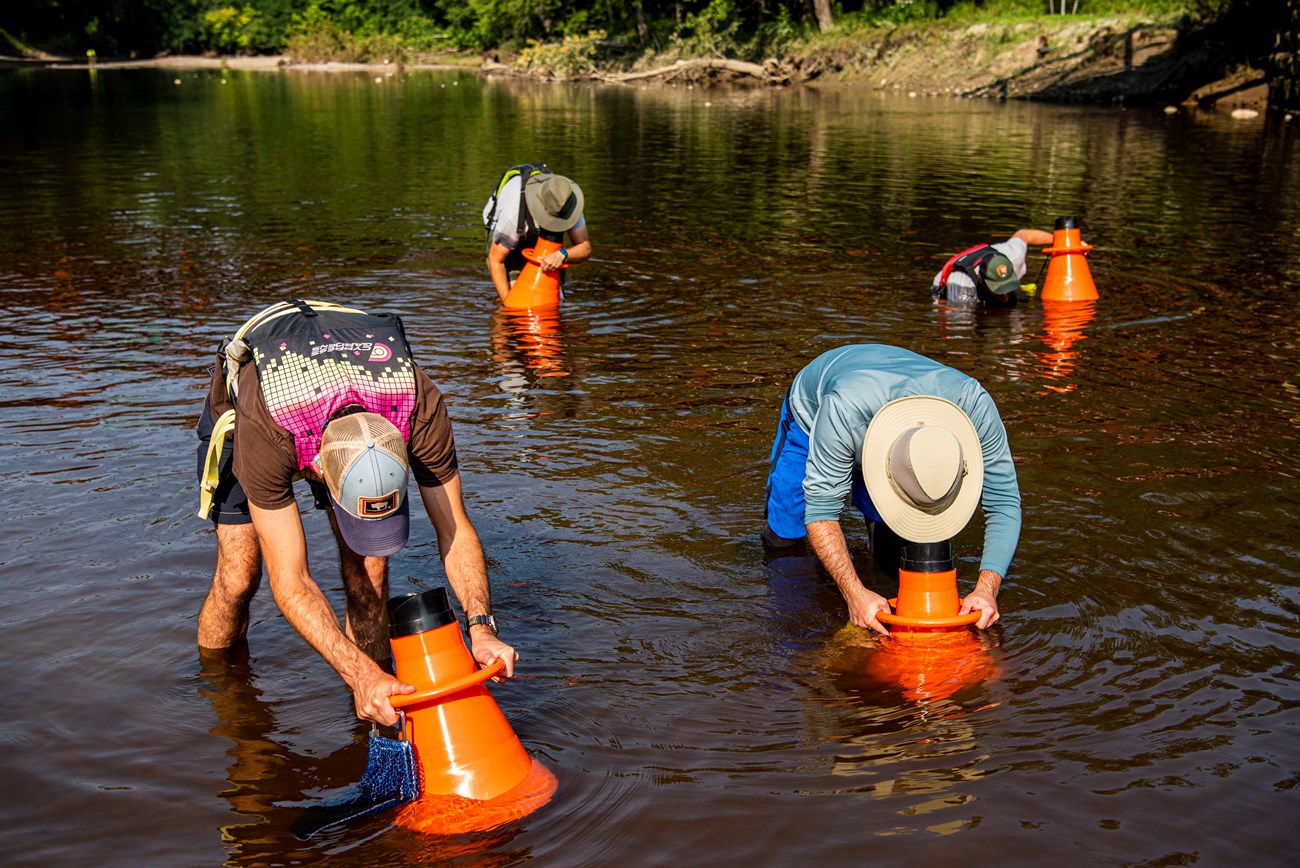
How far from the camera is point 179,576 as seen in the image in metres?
5.38

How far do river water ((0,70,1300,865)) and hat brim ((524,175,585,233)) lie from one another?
2.91 feet

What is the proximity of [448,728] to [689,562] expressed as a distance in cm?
225

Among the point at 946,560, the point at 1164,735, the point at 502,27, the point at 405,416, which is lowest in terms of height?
the point at 1164,735

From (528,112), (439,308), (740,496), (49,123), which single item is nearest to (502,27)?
(528,112)

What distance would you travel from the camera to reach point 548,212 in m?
9.59

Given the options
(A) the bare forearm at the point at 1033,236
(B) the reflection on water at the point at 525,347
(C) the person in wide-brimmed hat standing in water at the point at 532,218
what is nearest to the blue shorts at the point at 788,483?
(B) the reflection on water at the point at 525,347

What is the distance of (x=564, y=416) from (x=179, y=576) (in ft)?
9.70

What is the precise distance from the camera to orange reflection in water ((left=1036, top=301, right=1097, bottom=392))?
854 centimetres

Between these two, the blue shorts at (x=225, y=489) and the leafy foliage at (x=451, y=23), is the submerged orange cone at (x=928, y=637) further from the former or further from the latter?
the leafy foliage at (x=451, y=23)

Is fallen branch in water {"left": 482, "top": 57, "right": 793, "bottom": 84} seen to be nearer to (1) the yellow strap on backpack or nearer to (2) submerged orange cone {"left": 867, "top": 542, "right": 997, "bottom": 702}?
(2) submerged orange cone {"left": 867, "top": 542, "right": 997, "bottom": 702}

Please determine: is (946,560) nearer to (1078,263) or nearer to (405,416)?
(405,416)

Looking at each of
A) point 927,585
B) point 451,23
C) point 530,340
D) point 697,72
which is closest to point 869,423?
point 927,585

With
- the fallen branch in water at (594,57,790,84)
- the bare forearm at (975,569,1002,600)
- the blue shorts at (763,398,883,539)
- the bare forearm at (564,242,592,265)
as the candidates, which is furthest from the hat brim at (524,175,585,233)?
the fallen branch in water at (594,57,790,84)

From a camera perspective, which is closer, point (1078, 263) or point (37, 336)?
point (37, 336)
